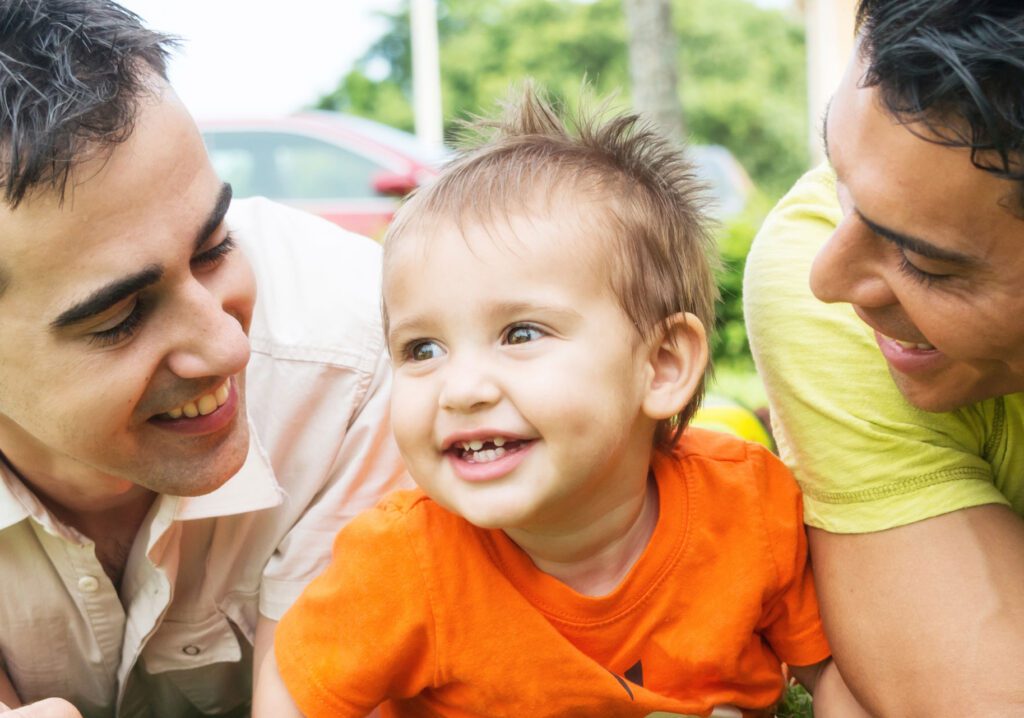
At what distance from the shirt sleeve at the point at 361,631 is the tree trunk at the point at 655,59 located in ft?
29.7

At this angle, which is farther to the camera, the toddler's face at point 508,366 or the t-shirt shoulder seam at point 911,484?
the t-shirt shoulder seam at point 911,484

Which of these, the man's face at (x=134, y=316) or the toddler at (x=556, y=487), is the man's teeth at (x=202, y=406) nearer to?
the man's face at (x=134, y=316)

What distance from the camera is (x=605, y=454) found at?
237cm

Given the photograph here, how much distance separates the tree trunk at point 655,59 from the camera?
11133 millimetres

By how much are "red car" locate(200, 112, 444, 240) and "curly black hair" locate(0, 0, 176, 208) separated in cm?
850

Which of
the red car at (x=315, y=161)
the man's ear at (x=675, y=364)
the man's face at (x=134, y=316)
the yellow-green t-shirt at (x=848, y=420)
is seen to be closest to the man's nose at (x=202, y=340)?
the man's face at (x=134, y=316)

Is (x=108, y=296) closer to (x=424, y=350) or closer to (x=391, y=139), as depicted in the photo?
(x=424, y=350)

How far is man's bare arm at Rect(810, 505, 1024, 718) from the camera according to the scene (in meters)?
2.32

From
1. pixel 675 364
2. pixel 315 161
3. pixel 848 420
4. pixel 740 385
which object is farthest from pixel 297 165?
pixel 848 420

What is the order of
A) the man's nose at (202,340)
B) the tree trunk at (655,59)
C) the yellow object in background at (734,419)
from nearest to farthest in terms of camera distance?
1. the man's nose at (202,340)
2. the yellow object in background at (734,419)
3. the tree trunk at (655,59)

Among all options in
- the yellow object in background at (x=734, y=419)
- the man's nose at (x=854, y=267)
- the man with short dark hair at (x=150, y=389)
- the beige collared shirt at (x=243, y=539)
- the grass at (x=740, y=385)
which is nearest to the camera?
the man's nose at (x=854, y=267)

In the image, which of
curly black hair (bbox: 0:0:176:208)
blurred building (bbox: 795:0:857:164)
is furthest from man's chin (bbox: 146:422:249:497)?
blurred building (bbox: 795:0:857:164)

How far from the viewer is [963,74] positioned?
190 cm

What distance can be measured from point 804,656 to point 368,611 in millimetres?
928
